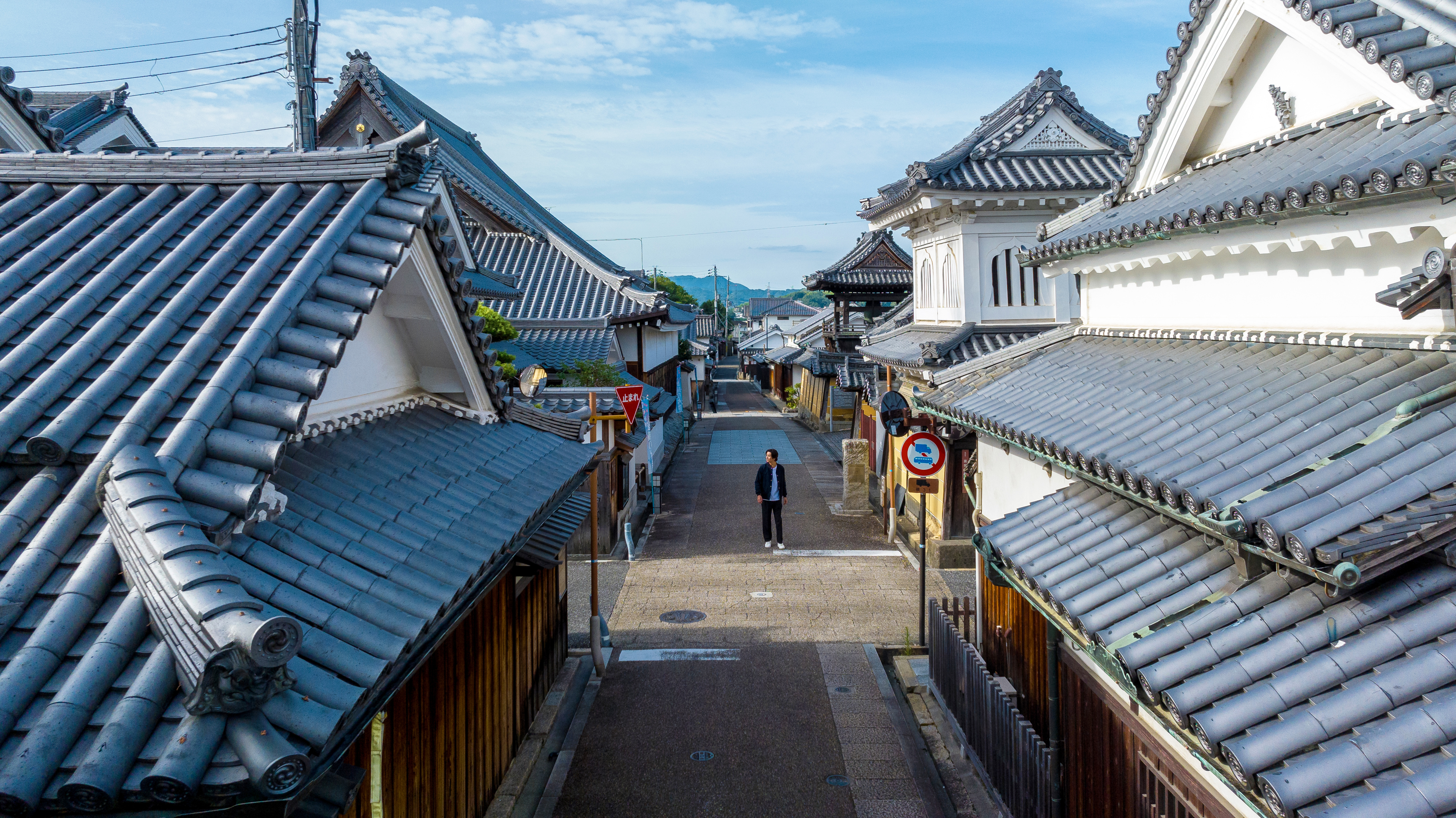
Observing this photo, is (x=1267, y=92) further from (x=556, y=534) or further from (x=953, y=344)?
(x=953, y=344)

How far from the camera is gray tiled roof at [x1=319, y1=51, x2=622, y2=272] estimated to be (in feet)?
67.9

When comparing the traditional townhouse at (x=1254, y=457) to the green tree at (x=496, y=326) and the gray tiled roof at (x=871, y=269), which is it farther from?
the gray tiled roof at (x=871, y=269)

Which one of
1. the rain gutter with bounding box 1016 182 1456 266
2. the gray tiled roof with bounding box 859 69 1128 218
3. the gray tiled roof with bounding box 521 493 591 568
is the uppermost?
the gray tiled roof with bounding box 859 69 1128 218

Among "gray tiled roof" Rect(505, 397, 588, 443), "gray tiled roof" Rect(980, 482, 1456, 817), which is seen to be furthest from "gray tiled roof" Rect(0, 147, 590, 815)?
"gray tiled roof" Rect(980, 482, 1456, 817)

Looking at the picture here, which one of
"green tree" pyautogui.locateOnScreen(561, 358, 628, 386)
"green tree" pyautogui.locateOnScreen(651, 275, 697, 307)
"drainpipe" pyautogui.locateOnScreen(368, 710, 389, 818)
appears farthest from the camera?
"green tree" pyautogui.locateOnScreen(651, 275, 697, 307)

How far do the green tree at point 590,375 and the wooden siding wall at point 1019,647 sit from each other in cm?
1043

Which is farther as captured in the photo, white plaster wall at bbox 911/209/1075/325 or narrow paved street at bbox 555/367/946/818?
white plaster wall at bbox 911/209/1075/325

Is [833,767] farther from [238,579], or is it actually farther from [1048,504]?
[238,579]

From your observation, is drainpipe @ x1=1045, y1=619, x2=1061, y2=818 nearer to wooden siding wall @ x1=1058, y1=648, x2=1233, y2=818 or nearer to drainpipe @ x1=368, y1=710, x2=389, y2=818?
wooden siding wall @ x1=1058, y1=648, x2=1233, y2=818

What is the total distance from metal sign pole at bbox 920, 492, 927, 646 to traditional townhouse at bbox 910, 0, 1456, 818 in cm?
311

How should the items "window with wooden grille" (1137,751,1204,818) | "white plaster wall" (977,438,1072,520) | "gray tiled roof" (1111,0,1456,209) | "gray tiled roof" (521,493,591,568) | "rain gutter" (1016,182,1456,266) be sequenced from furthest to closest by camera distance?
1. "gray tiled roof" (521,493,591,568)
2. "white plaster wall" (977,438,1072,520)
3. "window with wooden grille" (1137,751,1204,818)
4. "gray tiled roof" (1111,0,1456,209)
5. "rain gutter" (1016,182,1456,266)

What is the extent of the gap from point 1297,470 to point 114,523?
16.2 ft

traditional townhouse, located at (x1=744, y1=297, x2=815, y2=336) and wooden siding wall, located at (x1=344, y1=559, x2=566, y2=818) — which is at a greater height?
traditional townhouse, located at (x1=744, y1=297, x2=815, y2=336)

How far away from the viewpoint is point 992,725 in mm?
8141
